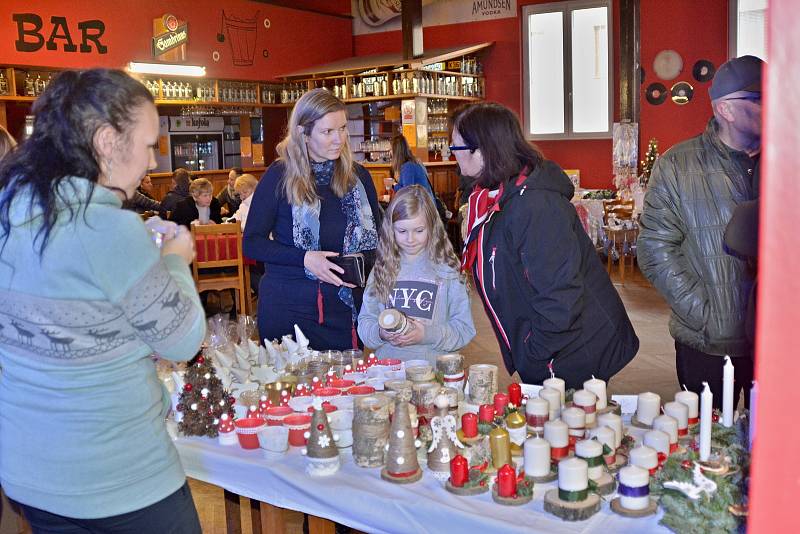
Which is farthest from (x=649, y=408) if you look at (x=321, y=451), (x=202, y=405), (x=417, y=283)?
(x=202, y=405)

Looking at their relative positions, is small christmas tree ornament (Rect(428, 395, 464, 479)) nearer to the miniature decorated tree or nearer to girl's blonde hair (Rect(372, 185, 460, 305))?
the miniature decorated tree

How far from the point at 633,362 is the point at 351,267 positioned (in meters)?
3.29

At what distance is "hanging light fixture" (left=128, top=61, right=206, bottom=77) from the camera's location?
10641mm

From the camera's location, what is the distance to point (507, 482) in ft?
5.58

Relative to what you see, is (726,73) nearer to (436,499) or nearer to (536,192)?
(536,192)

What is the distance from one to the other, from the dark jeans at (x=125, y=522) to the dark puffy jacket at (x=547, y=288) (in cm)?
120

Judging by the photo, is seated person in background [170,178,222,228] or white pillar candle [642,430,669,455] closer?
white pillar candle [642,430,669,455]

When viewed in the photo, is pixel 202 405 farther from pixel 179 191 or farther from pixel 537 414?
pixel 179 191

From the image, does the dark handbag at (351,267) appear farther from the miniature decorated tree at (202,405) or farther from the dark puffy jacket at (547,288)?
the miniature decorated tree at (202,405)

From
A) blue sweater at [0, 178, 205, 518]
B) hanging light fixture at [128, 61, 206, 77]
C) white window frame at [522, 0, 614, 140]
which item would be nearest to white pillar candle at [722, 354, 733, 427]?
blue sweater at [0, 178, 205, 518]

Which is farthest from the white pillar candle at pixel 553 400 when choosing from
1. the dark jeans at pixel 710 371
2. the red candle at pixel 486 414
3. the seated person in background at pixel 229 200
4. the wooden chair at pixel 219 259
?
the seated person in background at pixel 229 200

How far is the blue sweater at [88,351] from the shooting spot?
130 centimetres

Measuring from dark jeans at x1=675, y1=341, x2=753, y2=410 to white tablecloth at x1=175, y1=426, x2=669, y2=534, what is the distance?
107cm

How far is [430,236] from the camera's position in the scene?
2957 millimetres
